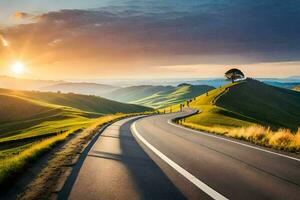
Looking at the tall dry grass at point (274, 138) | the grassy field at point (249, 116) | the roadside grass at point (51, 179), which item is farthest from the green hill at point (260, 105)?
the roadside grass at point (51, 179)

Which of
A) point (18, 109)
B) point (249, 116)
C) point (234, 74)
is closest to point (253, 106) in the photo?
point (249, 116)

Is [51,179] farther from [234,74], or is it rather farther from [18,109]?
[234,74]

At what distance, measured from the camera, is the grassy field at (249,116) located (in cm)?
1986

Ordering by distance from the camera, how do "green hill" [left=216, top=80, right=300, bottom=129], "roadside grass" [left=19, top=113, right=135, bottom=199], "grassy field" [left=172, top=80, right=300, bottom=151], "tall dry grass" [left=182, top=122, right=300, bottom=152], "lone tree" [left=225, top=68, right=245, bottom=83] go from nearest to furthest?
"roadside grass" [left=19, top=113, right=135, bottom=199] → "tall dry grass" [left=182, top=122, right=300, bottom=152] → "grassy field" [left=172, top=80, right=300, bottom=151] → "green hill" [left=216, top=80, right=300, bottom=129] → "lone tree" [left=225, top=68, right=245, bottom=83]

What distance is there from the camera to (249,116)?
335 feet

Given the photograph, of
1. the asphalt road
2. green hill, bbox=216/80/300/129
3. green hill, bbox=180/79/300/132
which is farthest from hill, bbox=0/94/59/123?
the asphalt road

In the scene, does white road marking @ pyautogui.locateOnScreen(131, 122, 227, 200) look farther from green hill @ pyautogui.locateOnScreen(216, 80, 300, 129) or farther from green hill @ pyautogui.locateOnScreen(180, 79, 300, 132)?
green hill @ pyautogui.locateOnScreen(216, 80, 300, 129)

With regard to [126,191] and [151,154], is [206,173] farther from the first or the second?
[151,154]

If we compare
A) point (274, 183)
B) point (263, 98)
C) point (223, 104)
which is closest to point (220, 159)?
point (274, 183)

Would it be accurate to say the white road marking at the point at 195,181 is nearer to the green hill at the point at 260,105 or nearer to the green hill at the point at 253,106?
the green hill at the point at 253,106

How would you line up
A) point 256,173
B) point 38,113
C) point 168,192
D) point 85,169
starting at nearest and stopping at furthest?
point 168,192 → point 256,173 → point 85,169 → point 38,113

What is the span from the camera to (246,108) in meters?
117

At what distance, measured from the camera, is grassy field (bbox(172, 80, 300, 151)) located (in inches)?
782

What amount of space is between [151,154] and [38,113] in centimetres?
11867
